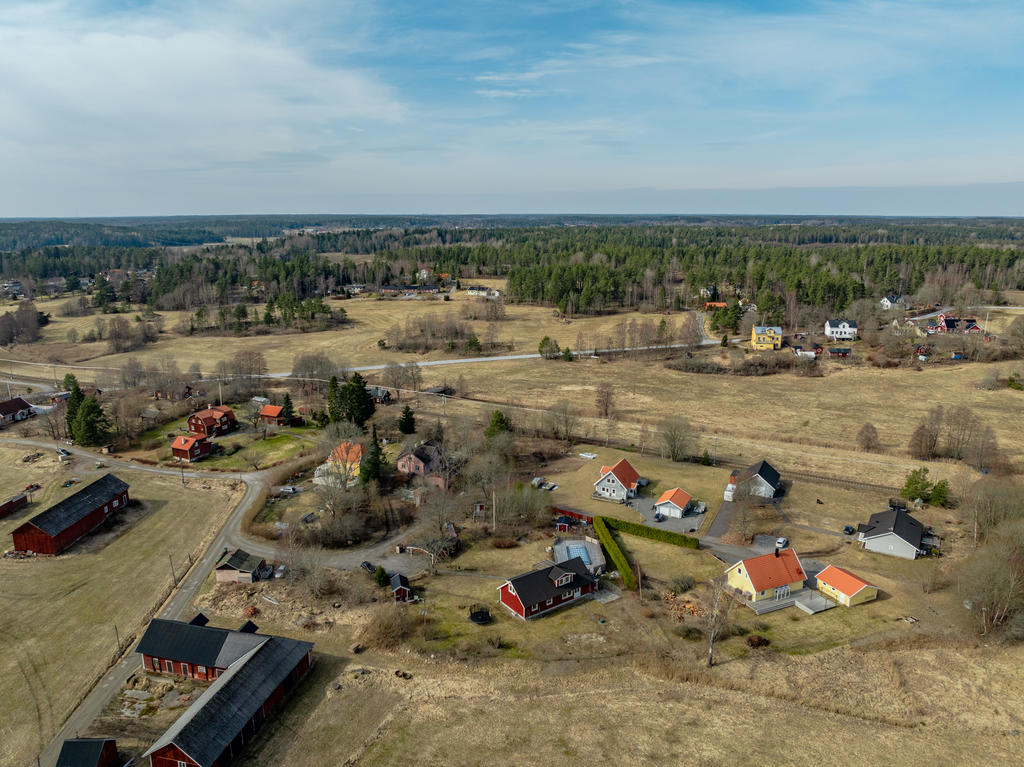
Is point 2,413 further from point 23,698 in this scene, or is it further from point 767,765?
point 767,765

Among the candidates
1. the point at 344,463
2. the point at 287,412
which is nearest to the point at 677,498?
the point at 344,463

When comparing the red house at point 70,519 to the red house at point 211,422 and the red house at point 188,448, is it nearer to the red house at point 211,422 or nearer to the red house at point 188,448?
the red house at point 188,448

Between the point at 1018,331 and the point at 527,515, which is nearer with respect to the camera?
the point at 527,515

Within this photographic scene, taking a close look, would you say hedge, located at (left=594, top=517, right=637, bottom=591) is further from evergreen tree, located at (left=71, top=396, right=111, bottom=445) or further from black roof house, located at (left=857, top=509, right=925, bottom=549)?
evergreen tree, located at (left=71, top=396, right=111, bottom=445)

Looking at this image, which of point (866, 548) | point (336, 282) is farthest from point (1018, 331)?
point (336, 282)

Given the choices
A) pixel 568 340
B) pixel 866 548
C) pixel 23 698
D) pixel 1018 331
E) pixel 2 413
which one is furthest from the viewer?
pixel 568 340

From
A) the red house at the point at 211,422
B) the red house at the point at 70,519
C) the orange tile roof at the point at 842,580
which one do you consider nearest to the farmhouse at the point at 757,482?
the orange tile roof at the point at 842,580

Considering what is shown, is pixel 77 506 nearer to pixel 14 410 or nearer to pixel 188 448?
pixel 188 448
